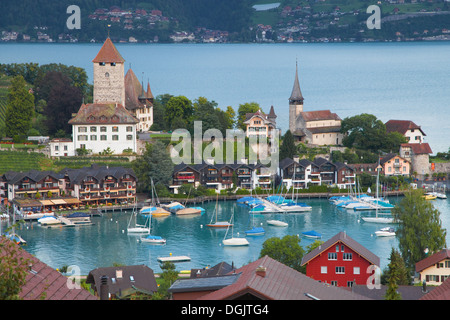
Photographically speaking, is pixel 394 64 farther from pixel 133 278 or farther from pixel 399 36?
pixel 133 278

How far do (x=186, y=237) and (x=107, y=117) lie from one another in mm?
Result: 13598

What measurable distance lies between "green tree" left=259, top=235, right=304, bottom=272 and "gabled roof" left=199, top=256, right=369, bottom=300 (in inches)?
446

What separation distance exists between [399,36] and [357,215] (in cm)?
13688

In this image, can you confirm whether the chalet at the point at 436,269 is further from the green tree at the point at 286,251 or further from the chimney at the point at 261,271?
the chimney at the point at 261,271

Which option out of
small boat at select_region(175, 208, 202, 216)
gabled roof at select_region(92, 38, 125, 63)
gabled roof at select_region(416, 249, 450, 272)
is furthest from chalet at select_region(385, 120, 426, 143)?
gabled roof at select_region(416, 249, 450, 272)

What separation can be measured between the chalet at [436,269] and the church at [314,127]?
29.2 metres

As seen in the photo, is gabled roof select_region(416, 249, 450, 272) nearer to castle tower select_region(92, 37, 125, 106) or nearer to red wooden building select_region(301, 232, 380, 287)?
red wooden building select_region(301, 232, 380, 287)

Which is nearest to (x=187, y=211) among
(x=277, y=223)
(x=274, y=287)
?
(x=277, y=223)

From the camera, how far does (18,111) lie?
170ft

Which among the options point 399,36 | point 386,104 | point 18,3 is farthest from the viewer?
point 399,36

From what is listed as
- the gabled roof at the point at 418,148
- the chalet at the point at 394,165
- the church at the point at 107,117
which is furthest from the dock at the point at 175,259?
the gabled roof at the point at 418,148

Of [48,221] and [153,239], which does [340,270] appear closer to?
[153,239]

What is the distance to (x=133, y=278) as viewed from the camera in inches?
952
